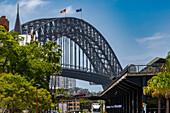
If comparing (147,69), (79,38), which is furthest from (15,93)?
(79,38)

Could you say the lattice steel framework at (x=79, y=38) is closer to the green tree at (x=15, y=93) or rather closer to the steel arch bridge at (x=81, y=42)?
the steel arch bridge at (x=81, y=42)

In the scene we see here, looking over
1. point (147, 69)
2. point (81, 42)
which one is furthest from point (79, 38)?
point (147, 69)

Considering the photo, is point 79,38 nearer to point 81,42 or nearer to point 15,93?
point 81,42

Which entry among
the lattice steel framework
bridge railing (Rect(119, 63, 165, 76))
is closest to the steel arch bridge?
the lattice steel framework

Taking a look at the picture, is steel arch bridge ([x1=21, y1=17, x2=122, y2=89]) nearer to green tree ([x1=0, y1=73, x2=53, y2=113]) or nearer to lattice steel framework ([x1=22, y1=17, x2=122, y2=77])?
lattice steel framework ([x1=22, y1=17, x2=122, y2=77])

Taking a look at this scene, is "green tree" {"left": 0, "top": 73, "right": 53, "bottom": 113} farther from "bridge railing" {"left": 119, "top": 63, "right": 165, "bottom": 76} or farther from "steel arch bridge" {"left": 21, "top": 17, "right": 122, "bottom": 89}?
"steel arch bridge" {"left": 21, "top": 17, "right": 122, "bottom": 89}

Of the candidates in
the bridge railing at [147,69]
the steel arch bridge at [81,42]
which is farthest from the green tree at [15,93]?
the steel arch bridge at [81,42]

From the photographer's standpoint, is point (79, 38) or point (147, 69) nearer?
point (147, 69)

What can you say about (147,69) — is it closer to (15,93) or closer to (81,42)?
(15,93)

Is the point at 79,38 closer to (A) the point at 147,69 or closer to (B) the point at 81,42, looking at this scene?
(B) the point at 81,42

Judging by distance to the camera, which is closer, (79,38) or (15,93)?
(15,93)

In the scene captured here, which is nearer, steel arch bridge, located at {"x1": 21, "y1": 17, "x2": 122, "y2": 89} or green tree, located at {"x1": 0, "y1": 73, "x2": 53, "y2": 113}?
green tree, located at {"x1": 0, "y1": 73, "x2": 53, "y2": 113}

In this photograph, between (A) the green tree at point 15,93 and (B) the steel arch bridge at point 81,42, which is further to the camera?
(B) the steel arch bridge at point 81,42

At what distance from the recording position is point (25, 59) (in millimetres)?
55656
